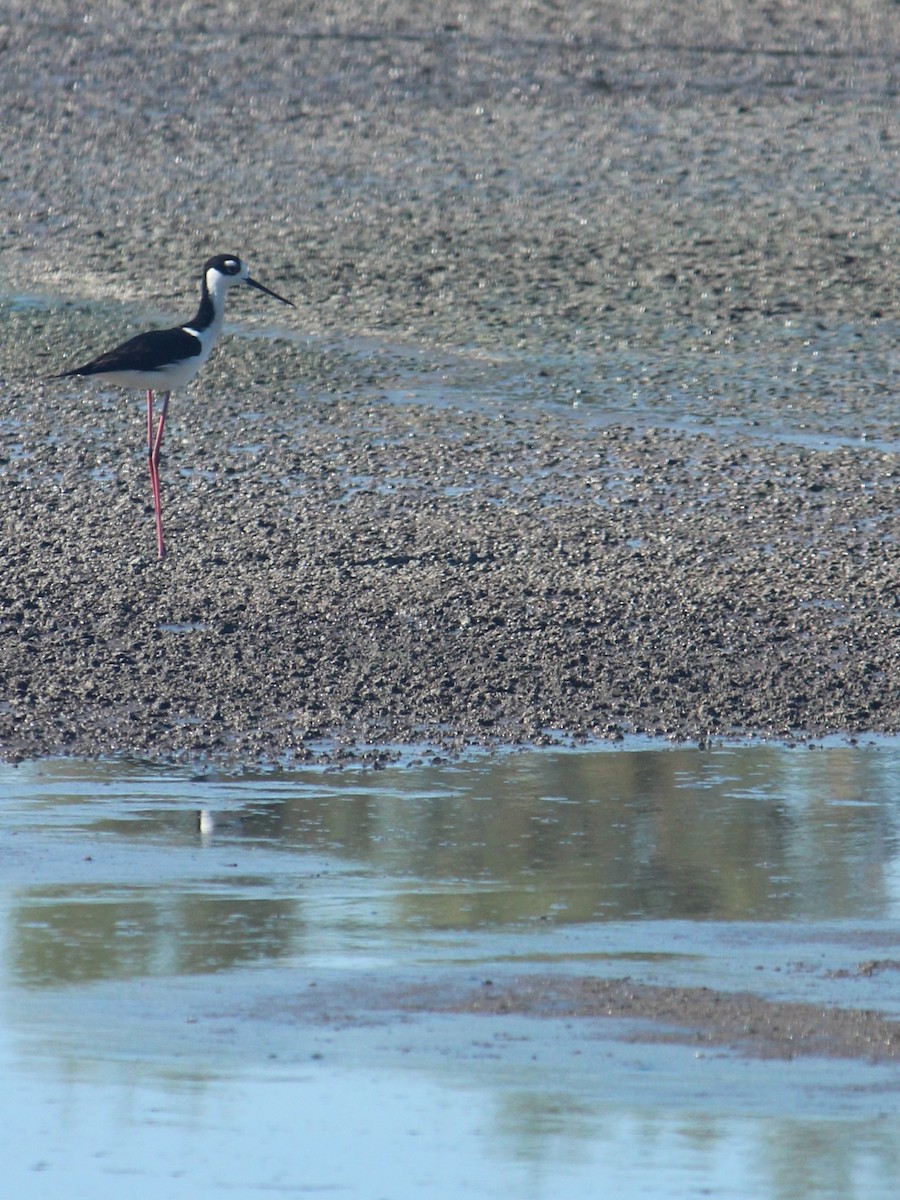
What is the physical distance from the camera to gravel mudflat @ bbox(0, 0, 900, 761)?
908cm

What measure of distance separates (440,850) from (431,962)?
38.7 inches

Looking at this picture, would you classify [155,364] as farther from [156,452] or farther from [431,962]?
[431,962]

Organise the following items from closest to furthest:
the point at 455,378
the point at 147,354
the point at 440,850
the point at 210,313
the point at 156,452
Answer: the point at 440,850 < the point at 156,452 < the point at 147,354 < the point at 210,313 < the point at 455,378

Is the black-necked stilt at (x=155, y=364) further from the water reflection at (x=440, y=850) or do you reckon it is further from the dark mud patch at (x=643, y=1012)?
the dark mud patch at (x=643, y=1012)

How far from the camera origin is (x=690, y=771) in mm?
8070

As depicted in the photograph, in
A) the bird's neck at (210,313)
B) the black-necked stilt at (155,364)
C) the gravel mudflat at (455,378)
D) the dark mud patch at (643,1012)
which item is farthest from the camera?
the bird's neck at (210,313)

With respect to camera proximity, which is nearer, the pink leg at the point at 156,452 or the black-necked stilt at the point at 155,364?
the pink leg at the point at 156,452

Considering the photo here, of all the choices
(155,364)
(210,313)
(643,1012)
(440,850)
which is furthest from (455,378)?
(643,1012)

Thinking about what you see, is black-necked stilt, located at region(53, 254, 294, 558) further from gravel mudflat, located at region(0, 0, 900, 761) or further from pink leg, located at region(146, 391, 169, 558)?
gravel mudflat, located at region(0, 0, 900, 761)

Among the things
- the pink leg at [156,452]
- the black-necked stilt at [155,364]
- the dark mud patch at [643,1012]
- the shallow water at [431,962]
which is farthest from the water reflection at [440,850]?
the black-necked stilt at [155,364]

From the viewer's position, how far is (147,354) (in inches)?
478

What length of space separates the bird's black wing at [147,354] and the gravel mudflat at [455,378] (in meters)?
0.54

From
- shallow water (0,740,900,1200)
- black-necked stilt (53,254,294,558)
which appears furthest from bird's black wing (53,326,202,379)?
shallow water (0,740,900,1200)

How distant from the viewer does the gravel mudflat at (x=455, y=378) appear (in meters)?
9.08
